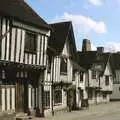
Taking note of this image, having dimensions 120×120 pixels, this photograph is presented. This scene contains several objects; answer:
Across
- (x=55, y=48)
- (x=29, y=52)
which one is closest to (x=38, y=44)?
(x=29, y=52)

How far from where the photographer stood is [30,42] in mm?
28438

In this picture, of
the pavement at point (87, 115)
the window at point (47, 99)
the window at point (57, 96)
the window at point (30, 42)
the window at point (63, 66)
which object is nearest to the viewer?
the window at point (30, 42)

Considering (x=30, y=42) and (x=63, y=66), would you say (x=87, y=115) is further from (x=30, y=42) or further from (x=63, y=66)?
(x=30, y=42)

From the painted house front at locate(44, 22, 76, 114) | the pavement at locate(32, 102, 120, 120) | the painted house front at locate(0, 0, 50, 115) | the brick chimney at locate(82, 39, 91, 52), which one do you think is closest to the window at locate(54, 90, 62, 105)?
the painted house front at locate(44, 22, 76, 114)

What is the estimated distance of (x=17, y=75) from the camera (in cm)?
2698

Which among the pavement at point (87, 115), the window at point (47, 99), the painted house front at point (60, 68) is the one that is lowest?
the pavement at point (87, 115)

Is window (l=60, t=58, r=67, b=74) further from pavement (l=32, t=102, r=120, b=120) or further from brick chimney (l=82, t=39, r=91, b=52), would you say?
brick chimney (l=82, t=39, r=91, b=52)

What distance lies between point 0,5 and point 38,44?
14.7ft

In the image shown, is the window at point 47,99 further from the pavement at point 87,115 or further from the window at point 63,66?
the window at point 63,66

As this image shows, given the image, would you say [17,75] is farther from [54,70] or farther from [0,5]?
[54,70]

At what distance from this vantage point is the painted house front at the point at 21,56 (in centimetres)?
2538

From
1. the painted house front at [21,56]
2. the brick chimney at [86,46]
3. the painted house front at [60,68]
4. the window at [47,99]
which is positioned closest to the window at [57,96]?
the painted house front at [60,68]

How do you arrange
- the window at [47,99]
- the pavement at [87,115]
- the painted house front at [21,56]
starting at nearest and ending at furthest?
the painted house front at [21,56] < the pavement at [87,115] < the window at [47,99]

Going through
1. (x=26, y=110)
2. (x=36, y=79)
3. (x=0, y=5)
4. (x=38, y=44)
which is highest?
(x=0, y=5)
